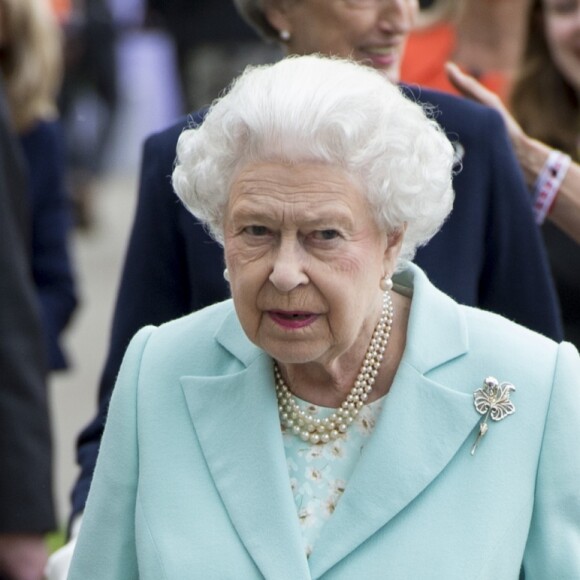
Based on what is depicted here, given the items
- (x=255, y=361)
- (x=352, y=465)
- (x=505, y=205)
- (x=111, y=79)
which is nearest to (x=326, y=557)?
(x=352, y=465)

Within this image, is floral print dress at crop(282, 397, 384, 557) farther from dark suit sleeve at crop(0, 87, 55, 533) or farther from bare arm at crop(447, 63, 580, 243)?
dark suit sleeve at crop(0, 87, 55, 533)

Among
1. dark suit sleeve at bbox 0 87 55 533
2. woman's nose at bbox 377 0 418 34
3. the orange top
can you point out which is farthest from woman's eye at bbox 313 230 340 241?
the orange top

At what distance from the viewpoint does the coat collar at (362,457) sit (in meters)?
3.27

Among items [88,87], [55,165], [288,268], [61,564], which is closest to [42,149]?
[55,165]

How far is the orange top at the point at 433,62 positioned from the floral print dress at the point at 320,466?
93.3 inches

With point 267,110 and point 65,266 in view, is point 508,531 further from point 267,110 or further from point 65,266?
point 65,266

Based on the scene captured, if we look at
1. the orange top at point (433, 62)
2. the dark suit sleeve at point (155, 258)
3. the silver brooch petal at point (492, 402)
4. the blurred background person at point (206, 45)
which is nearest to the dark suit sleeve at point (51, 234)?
the orange top at point (433, 62)

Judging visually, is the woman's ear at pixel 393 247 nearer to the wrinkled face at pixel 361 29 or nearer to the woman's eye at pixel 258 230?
the woman's eye at pixel 258 230

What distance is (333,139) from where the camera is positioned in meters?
3.19

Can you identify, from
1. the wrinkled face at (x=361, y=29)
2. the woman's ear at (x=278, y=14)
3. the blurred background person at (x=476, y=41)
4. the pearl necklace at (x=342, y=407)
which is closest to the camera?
the pearl necklace at (x=342, y=407)

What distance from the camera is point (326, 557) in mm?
3254

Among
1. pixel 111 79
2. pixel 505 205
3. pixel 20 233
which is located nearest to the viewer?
pixel 505 205

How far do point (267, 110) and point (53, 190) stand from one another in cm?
286

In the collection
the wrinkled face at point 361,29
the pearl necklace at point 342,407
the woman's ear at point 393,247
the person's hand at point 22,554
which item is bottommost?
the person's hand at point 22,554
